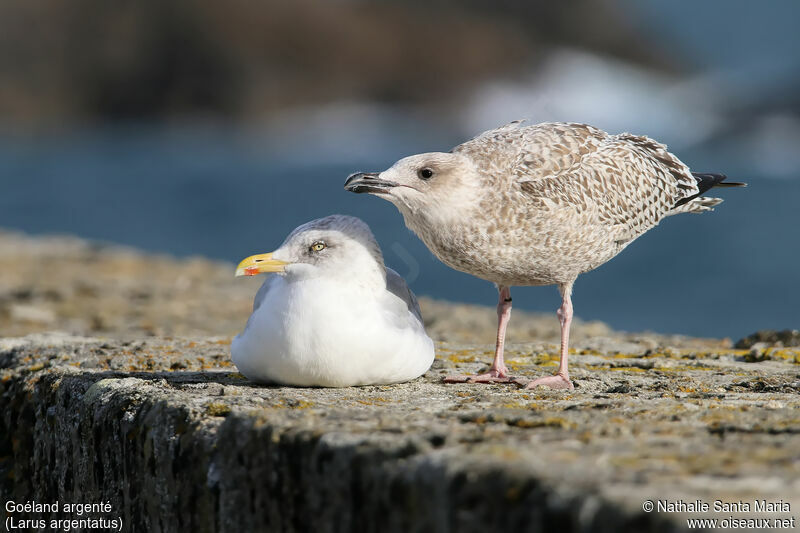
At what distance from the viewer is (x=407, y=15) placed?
6738 centimetres

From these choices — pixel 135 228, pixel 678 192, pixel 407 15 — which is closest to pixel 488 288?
pixel 135 228

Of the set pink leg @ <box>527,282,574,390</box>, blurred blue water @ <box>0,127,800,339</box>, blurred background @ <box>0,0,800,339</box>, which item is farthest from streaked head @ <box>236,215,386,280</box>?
blurred background @ <box>0,0,800,339</box>

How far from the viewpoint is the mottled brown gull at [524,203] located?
484 centimetres

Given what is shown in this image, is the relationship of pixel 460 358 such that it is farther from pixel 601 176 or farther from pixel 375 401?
pixel 375 401

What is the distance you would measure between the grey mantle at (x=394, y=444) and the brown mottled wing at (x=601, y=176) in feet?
2.87

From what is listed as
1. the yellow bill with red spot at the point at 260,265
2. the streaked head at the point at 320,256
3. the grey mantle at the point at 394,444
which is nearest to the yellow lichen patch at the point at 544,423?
the grey mantle at the point at 394,444

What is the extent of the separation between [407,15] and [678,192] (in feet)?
208

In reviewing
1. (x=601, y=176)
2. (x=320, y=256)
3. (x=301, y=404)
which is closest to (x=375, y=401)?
(x=301, y=404)

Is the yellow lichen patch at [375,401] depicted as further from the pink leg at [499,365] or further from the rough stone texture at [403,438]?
the pink leg at [499,365]

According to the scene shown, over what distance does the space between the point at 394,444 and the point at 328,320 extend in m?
1.39

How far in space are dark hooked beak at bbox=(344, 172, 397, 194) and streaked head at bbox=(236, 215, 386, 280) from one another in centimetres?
20

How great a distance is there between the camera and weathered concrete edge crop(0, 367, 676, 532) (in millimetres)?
2566

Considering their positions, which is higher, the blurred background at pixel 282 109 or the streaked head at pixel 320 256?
the blurred background at pixel 282 109

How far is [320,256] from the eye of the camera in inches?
178
